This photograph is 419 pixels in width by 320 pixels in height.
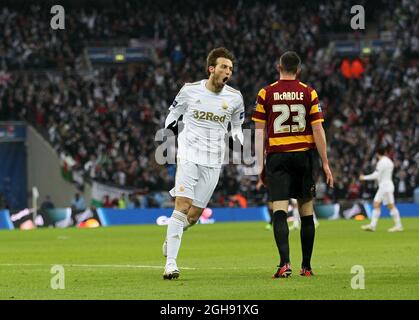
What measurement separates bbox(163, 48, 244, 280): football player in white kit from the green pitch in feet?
2.99

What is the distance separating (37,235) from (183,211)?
57.4 feet

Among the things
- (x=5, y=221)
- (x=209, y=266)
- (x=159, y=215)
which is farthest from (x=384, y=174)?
(x=209, y=266)

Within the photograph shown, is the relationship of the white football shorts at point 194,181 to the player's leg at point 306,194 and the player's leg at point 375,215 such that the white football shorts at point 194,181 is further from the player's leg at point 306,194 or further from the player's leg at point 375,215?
the player's leg at point 375,215

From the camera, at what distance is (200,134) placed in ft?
45.9

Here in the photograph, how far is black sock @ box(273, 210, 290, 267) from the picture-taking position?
44.1 ft

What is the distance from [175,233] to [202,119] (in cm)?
151

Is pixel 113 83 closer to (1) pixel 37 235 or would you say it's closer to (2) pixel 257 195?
(2) pixel 257 195

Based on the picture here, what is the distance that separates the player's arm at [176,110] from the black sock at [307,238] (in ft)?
6.59

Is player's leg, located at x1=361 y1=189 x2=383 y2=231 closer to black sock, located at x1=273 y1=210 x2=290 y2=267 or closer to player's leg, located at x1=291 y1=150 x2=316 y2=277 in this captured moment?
player's leg, located at x1=291 y1=150 x2=316 y2=277

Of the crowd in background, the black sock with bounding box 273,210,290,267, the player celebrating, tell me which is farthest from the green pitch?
the crowd in background

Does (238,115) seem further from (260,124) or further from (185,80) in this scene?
(185,80)

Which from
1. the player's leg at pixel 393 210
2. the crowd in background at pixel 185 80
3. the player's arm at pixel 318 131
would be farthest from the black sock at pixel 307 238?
the crowd in background at pixel 185 80

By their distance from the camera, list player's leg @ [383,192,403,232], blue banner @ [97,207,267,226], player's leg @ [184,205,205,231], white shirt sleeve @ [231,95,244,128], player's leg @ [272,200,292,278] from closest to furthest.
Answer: player's leg @ [272,200,292,278] → player's leg @ [184,205,205,231] → white shirt sleeve @ [231,95,244,128] → player's leg @ [383,192,403,232] → blue banner @ [97,207,267,226]
